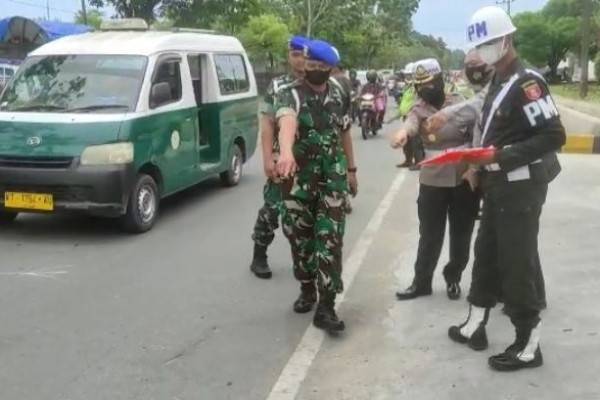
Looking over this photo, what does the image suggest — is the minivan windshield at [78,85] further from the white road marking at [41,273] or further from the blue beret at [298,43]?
the blue beret at [298,43]

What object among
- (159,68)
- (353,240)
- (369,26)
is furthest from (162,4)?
(369,26)

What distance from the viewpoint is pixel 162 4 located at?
1894cm

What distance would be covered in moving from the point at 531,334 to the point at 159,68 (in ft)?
16.7

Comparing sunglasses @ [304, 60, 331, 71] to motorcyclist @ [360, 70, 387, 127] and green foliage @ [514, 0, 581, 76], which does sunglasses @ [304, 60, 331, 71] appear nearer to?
motorcyclist @ [360, 70, 387, 127]

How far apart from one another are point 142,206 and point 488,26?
435cm

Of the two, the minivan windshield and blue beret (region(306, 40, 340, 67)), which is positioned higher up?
blue beret (region(306, 40, 340, 67))

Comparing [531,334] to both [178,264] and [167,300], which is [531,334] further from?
[178,264]

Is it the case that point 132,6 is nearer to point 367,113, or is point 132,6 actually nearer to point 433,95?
point 367,113

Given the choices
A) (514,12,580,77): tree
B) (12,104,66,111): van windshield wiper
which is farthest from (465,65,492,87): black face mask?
(514,12,580,77): tree

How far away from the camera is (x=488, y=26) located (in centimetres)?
386

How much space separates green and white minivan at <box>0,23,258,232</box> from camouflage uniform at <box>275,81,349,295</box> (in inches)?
109

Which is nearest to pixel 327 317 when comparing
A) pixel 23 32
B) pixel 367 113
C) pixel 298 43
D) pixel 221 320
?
pixel 221 320

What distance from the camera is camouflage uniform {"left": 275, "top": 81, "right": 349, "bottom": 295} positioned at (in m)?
4.55

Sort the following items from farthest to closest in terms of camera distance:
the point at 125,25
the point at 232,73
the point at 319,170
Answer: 1. the point at 232,73
2. the point at 125,25
3. the point at 319,170
